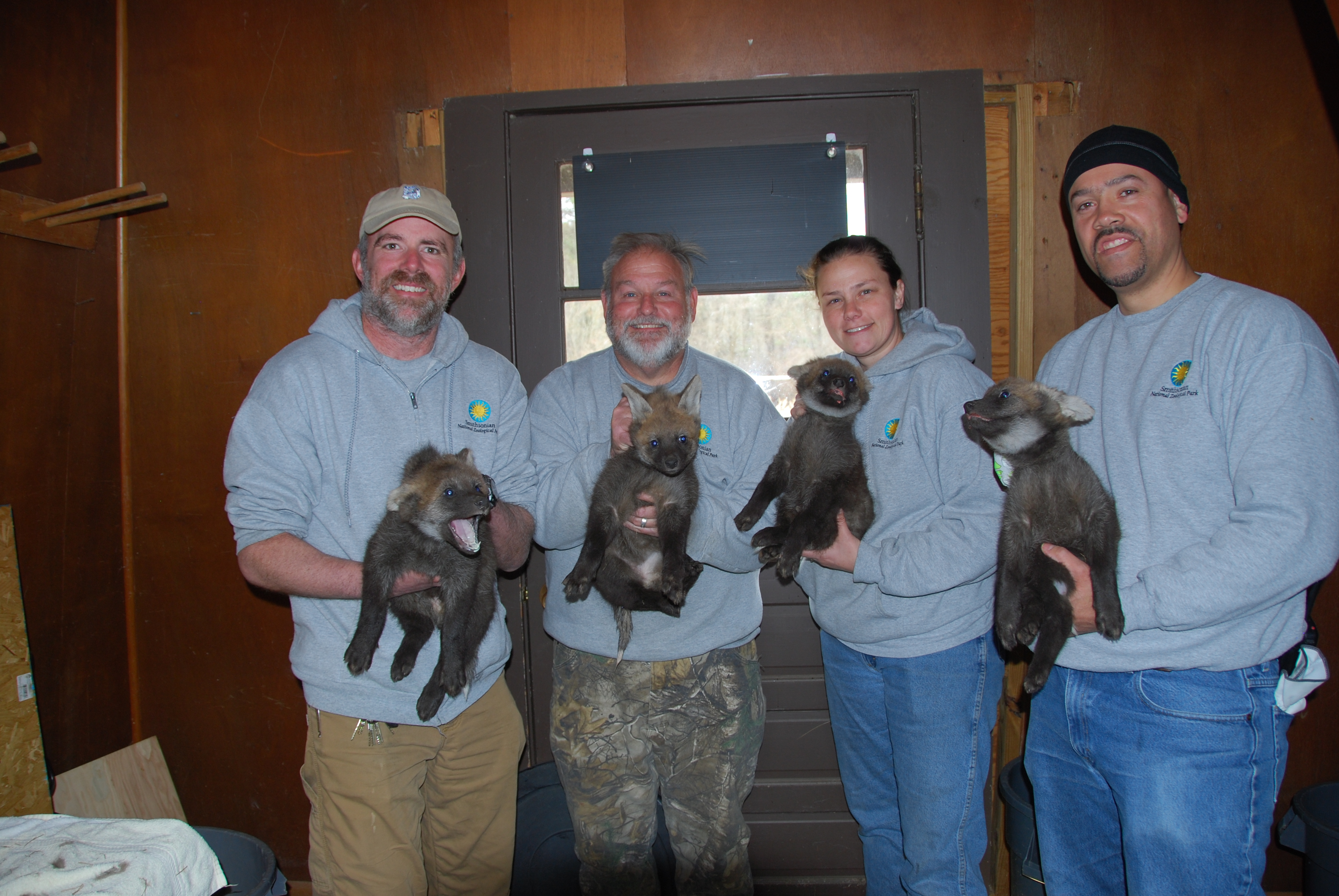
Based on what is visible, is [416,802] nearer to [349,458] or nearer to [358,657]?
[358,657]

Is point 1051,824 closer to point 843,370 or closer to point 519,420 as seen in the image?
point 843,370

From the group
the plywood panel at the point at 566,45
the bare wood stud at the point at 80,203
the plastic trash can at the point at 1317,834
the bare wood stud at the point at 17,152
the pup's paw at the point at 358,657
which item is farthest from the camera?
the plywood panel at the point at 566,45

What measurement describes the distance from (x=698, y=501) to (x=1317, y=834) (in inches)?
129

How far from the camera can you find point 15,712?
3.24 metres

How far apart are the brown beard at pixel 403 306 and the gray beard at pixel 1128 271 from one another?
2564mm

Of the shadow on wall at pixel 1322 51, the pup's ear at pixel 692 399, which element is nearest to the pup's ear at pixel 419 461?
the pup's ear at pixel 692 399

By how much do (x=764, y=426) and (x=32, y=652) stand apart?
4011 millimetres

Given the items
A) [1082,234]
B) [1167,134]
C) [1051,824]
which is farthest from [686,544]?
[1167,134]

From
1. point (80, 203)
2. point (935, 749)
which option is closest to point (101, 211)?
point (80, 203)

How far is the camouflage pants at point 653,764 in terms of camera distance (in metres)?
2.84

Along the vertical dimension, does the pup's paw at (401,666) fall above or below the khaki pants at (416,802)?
above

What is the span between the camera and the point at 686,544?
2838 mm

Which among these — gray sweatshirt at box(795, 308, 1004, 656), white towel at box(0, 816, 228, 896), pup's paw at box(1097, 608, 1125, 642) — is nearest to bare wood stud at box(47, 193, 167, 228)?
white towel at box(0, 816, 228, 896)

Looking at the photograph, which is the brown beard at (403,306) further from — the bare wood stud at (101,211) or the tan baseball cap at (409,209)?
the bare wood stud at (101,211)
